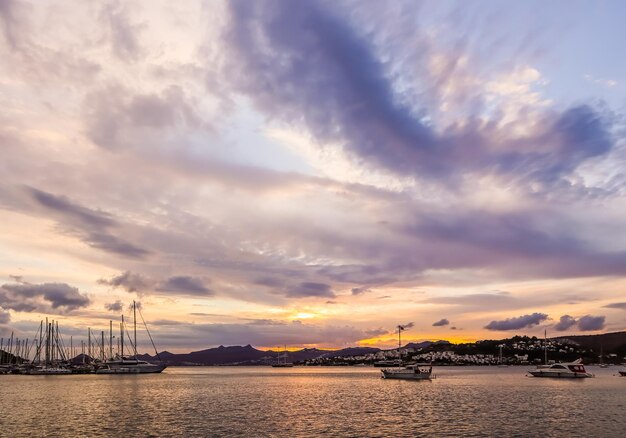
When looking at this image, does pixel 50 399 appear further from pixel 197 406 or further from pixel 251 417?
pixel 251 417

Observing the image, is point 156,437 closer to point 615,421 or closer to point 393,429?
point 393,429

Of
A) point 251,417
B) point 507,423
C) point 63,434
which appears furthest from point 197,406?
point 507,423

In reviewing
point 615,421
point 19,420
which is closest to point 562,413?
point 615,421

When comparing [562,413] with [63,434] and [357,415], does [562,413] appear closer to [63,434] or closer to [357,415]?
[357,415]

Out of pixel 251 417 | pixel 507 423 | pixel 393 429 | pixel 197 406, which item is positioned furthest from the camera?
pixel 197 406

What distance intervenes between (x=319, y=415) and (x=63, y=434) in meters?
40.1

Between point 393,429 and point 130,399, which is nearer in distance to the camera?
point 393,429

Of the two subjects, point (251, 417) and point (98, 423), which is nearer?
point (98, 423)

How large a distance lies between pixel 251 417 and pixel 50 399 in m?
60.8

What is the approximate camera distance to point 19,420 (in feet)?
277

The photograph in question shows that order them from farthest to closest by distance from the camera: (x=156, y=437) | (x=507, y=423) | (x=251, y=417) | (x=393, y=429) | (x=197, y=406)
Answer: (x=197, y=406) → (x=251, y=417) → (x=507, y=423) → (x=393, y=429) → (x=156, y=437)

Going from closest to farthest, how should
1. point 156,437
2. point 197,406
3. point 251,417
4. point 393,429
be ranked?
1. point 156,437
2. point 393,429
3. point 251,417
4. point 197,406

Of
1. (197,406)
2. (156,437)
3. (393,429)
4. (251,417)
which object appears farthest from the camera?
(197,406)

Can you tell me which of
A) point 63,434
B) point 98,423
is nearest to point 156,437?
point 63,434
